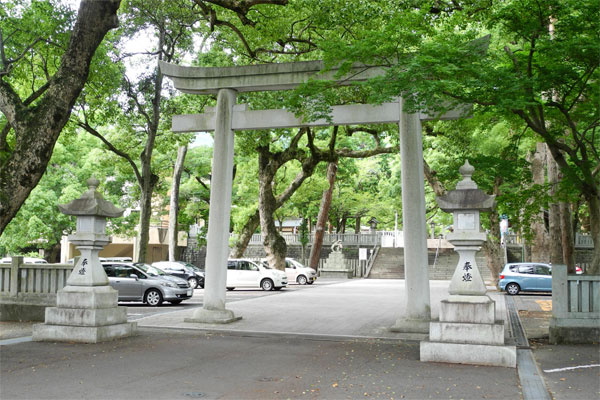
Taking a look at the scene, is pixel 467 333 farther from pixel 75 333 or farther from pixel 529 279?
pixel 529 279

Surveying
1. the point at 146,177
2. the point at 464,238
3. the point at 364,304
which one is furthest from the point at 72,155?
the point at 464,238

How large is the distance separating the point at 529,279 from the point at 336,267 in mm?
19266

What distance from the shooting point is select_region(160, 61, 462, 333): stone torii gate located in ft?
38.5

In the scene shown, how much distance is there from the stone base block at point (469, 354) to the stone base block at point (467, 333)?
0.28 feet

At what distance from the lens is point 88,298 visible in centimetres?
1038

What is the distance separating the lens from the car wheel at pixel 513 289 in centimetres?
2412

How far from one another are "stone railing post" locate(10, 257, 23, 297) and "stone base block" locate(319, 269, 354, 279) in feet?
94.8

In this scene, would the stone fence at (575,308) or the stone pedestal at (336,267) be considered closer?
the stone fence at (575,308)

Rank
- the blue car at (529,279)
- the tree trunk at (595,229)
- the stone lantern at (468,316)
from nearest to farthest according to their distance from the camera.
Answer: the stone lantern at (468,316) → the tree trunk at (595,229) → the blue car at (529,279)

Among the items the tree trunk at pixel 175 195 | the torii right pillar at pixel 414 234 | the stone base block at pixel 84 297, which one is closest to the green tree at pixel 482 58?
the torii right pillar at pixel 414 234

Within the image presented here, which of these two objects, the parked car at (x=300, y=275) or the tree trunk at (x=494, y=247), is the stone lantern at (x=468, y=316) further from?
the parked car at (x=300, y=275)

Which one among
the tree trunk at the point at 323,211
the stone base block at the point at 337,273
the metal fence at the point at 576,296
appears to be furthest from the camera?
the stone base block at the point at 337,273

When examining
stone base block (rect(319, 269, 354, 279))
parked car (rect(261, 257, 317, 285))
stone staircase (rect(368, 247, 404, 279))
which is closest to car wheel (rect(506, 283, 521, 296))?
parked car (rect(261, 257, 317, 285))

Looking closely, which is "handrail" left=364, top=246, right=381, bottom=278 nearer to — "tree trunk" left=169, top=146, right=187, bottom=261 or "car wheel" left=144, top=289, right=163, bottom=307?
"tree trunk" left=169, top=146, right=187, bottom=261
